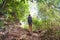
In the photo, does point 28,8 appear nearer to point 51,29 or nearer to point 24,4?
point 24,4

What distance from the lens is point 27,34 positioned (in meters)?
5.77

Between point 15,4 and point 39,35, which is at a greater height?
point 15,4

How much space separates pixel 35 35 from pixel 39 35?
119 mm

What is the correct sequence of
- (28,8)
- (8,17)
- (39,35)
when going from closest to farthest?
(39,35)
(8,17)
(28,8)

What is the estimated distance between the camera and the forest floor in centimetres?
535

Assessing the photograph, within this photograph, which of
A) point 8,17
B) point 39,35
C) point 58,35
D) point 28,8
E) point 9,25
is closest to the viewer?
point 58,35

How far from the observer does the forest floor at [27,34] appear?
5.35 m

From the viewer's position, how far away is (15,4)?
7.40 metres

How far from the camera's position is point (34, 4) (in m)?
7.22

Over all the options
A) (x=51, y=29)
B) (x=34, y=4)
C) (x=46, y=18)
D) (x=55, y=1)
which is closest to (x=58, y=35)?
(x=51, y=29)

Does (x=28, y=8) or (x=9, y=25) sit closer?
(x=9, y=25)

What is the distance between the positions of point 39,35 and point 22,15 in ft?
6.33

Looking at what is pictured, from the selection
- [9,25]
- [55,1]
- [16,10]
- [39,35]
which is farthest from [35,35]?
[16,10]

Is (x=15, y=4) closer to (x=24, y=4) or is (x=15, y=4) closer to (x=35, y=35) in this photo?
(x=24, y=4)
